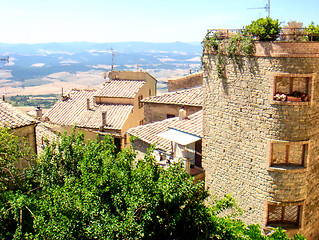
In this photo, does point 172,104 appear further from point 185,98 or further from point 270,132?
point 270,132

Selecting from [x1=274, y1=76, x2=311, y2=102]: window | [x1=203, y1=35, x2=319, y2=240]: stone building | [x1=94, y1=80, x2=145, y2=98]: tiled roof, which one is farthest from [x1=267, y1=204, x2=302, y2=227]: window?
[x1=94, y1=80, x2=145, y2=98]: tiled roof

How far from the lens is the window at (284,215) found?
635 inches

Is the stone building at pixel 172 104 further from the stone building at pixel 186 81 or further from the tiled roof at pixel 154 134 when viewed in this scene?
the stone building at pixel 186 81

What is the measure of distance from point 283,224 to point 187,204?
6.60 meters

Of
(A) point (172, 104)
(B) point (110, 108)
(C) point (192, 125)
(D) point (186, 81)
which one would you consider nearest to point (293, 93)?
(C) point (192, 125)

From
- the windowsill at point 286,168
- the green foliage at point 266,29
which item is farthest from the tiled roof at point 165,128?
the green foliage at point 266,29

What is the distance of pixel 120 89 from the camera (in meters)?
39.4

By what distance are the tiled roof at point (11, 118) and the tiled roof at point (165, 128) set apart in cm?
723

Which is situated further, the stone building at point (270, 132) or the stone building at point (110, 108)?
the stone building at point (110, 108)

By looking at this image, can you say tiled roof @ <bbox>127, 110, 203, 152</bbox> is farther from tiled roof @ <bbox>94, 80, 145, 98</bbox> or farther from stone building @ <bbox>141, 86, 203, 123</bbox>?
tiled roof @ <bbox>94, 80, 145, 98</bbox>

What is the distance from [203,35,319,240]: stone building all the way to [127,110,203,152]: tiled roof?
70.4 inches

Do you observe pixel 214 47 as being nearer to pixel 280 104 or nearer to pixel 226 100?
pixel 226 100

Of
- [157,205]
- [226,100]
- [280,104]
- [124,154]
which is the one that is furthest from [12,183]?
[280,104]

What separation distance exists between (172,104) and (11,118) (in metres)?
12.3
